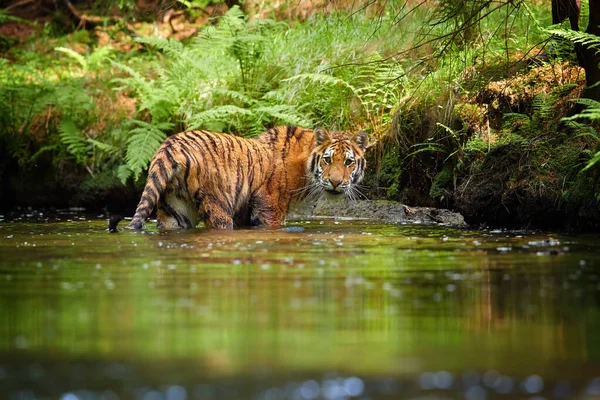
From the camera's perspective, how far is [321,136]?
1012 centimetres

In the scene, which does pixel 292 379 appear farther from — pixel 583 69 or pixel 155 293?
pixel 583 69

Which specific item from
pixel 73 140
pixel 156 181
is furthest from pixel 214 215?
pixel 73 140

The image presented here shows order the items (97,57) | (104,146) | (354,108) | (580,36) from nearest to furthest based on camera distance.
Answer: (580,36) < (354,108) < (104,146) < (97,57)

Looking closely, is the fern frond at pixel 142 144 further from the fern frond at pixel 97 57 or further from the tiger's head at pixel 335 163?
the fern frond at pixel 97 57

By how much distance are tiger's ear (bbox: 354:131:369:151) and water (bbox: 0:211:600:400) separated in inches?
118

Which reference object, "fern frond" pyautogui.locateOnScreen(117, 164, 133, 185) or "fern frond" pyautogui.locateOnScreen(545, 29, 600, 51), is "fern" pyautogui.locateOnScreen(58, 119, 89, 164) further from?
"fern frond" pyautogui.locateOnScreen(545, 29, 600, 51)

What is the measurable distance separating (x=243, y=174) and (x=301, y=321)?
579 centimetres

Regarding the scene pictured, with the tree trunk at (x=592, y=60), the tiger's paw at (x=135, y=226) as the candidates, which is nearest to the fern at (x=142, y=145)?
the tiger's paw at (x=135, y=226)

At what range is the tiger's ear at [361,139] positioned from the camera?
10.3 meters

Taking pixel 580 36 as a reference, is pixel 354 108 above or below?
below

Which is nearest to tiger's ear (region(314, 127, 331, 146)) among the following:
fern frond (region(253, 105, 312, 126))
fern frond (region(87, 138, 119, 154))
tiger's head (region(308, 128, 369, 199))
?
tiger's head (region(308, 128, 369, 199))

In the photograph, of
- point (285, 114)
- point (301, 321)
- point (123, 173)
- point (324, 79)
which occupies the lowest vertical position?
point (301, 321)

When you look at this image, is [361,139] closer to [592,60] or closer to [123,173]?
[592,60]

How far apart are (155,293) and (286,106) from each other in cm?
711
